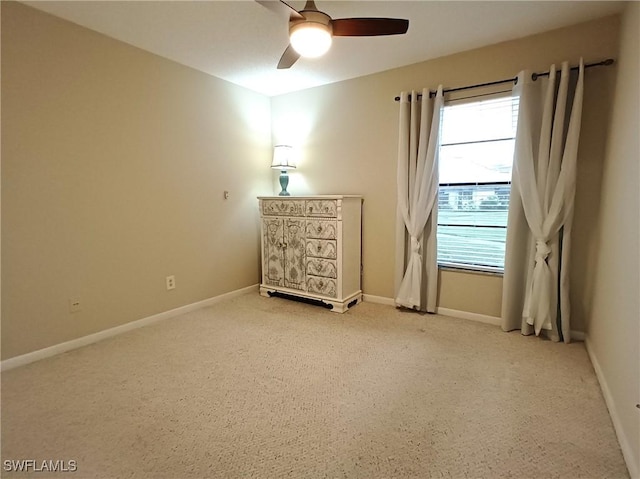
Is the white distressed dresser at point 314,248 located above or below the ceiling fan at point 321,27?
below

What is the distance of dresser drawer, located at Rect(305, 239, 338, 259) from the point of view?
10.7 feet

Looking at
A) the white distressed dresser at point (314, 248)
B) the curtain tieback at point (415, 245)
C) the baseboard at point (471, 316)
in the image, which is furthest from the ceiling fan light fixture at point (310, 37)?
the baseboard at point (471, 316)

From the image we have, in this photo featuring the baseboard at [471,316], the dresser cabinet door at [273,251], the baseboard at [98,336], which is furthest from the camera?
the dresser cabinet door at [273,251]

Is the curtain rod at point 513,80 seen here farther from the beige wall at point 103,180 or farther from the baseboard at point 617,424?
the beige wall at point 103,180

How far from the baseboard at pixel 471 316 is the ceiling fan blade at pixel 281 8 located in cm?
274

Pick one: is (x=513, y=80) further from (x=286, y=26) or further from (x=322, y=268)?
(x=322, y=268)

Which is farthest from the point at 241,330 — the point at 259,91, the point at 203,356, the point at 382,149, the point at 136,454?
the point at 259,91

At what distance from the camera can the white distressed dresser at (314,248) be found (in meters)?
3.26

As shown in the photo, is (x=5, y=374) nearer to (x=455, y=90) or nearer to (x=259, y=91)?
(x=259, y=91)

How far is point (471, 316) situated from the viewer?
3.05m

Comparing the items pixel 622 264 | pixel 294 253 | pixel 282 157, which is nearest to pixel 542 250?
pixel 622 264

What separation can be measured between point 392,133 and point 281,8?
6.17ft

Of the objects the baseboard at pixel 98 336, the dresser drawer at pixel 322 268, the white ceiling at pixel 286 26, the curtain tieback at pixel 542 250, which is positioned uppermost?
A: the white ceiling at pixel 286 26

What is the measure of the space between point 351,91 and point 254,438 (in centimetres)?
331
